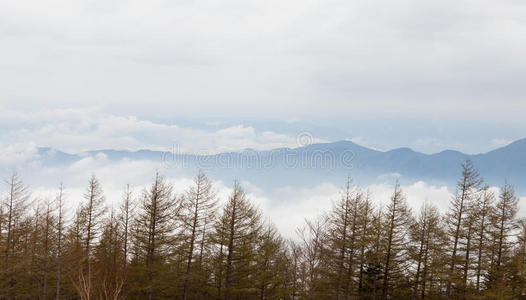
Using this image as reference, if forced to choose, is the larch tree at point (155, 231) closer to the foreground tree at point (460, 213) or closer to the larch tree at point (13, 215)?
the larch tree at point (13, 215)

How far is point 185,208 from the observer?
Result: 32.8 meters

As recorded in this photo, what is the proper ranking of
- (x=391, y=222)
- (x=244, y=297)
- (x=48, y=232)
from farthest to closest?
(x=244, y=297), (x=391, y=222), (x=48, y=232)

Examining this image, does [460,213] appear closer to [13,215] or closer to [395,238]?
[395,238]

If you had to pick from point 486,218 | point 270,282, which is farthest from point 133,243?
point 486,218

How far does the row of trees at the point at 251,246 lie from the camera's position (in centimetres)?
2967

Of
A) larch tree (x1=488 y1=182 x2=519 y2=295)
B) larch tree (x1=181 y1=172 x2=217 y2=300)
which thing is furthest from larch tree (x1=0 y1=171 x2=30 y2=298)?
larch tree (x1=488 y1=182 x2=519 y2=295)

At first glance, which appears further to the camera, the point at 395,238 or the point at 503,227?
the point at 395,238

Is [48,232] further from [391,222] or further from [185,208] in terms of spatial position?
[391,222]

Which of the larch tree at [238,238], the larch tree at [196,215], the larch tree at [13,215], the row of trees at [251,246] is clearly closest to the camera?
the larch tree at [13,215]

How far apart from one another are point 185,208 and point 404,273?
20.5 meters

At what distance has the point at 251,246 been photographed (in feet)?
109

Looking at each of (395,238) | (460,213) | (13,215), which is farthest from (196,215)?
(460,213)

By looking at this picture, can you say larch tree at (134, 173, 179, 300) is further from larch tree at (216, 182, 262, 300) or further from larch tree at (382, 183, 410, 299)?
larch tree at (382, 183, 410, 299)

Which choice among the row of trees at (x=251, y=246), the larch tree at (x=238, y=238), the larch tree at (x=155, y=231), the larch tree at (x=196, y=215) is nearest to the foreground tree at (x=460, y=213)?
the row of trees at (x=251, y=246)
